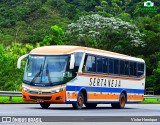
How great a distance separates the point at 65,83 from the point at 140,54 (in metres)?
45.2

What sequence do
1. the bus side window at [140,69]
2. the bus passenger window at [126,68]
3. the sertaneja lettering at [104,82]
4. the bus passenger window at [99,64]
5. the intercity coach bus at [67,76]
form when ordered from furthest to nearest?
the bus side window at [140,69] → the bus passenger window at [126,68] → the bus passenger window at [99,64] → the sertaneja lettering at [104,82] → the intercity coach bus at [67,76]

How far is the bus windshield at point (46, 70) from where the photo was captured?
25953 millimetres

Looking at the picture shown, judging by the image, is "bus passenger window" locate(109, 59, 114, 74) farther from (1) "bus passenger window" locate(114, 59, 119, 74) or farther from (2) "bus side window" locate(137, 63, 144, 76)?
(2) "bus side window" locate(137, 63, 144, 76)

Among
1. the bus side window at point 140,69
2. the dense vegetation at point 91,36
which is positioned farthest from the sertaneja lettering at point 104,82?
the dense vegetation at point 91,36

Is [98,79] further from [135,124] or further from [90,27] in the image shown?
[90,27]

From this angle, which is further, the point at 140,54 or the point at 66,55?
the point at 140,54

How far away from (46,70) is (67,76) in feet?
3.36

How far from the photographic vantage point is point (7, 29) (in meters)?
101

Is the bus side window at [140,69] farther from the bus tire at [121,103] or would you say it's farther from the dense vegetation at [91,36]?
the dense vegetation at [91,36]

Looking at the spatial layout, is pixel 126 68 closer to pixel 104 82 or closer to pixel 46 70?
pixel 104 82

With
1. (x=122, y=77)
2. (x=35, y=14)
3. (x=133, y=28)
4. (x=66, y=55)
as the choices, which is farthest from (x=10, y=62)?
(x=35, y=14)

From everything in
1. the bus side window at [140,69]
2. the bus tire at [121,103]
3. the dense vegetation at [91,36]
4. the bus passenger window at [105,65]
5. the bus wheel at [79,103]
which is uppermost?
the dense vegetation at [91,36]

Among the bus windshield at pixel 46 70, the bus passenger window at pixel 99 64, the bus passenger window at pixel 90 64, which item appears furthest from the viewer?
the bus passenger window at pixel 99 64

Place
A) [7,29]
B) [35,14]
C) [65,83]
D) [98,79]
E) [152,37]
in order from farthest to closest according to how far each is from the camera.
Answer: [35,14] → [7,29] → [152,37] → [98,79] → [65,83]
